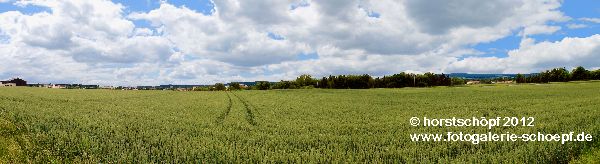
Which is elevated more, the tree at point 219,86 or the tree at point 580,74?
the tree at point 580,74

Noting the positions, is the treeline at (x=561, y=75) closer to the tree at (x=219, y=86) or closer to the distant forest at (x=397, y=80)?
the distant forest at (x=397, y=80)

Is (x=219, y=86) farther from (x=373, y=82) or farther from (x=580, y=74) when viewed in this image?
(x=580, y=74)

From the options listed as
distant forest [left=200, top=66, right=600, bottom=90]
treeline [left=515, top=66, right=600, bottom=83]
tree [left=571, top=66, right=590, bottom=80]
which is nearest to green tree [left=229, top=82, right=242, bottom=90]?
distant forest [left=200, top=66, right=600, bottom=90]

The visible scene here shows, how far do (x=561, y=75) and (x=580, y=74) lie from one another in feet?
17.9

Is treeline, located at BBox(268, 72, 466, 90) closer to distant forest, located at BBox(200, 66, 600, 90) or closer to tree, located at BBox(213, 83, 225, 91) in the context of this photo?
distant forest, located at BBox(200, 66, 600, 90)

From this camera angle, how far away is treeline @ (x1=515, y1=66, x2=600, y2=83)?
134538 millimetres

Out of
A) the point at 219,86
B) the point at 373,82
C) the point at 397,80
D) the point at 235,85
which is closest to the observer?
the point at 235,85

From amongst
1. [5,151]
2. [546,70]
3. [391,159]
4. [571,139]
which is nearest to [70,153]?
[5,151]

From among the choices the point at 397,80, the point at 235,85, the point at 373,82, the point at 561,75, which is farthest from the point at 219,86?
the point at 561,75

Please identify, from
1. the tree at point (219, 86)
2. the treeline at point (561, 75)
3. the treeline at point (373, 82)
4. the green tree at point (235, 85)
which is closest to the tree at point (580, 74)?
the treeline at point (561, 75)

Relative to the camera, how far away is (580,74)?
457ft

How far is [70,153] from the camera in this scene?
13.3 m

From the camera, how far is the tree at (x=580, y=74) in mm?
136312

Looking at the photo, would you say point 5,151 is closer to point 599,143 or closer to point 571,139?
point 571,139
